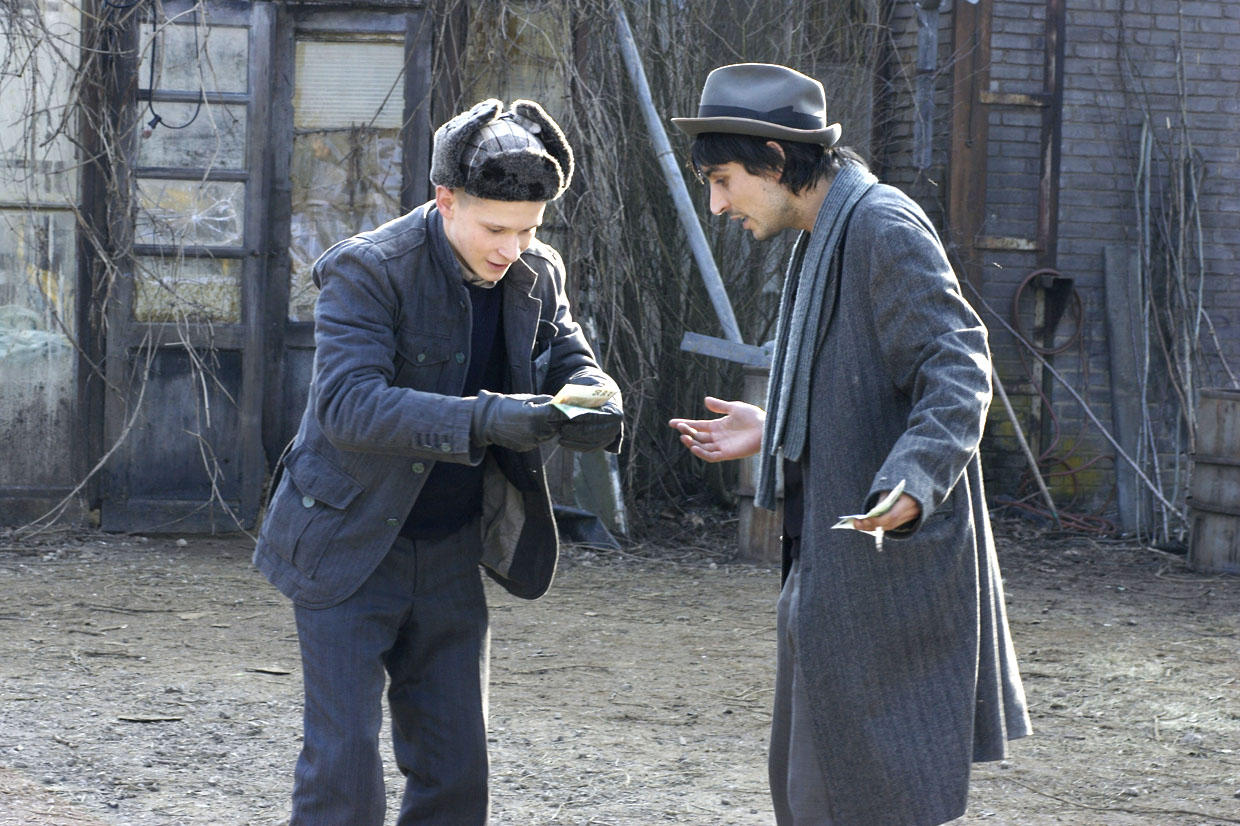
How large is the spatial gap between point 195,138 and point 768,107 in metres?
5.41

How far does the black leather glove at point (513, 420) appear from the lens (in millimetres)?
2541

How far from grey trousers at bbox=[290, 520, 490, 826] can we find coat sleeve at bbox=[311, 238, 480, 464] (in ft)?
1.09

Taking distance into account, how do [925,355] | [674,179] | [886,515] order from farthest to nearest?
[674,179] < [925,355] < [886,515]

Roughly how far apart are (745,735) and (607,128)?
152 inches

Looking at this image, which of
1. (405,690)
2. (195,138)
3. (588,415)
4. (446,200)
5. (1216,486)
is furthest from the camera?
(195,138)

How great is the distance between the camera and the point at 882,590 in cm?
249

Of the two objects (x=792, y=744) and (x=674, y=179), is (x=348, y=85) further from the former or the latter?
(x=792, y=744)

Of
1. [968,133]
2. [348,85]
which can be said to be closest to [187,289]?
[348,85]

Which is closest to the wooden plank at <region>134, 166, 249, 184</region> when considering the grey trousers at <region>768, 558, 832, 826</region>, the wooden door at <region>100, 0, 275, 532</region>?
the wooden door at <region>100, 0, 275, 532</region>

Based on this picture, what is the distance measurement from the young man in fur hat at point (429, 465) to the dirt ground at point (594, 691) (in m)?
1.09

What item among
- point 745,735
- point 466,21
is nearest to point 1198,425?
point 745,735

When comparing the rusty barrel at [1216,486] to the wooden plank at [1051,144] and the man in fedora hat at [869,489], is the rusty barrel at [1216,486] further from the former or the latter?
the man in fedora hat at [869,489]

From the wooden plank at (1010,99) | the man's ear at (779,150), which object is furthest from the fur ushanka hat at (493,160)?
the wooden plank at (1010,99)

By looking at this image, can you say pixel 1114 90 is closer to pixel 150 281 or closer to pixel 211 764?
pixel 150 281
